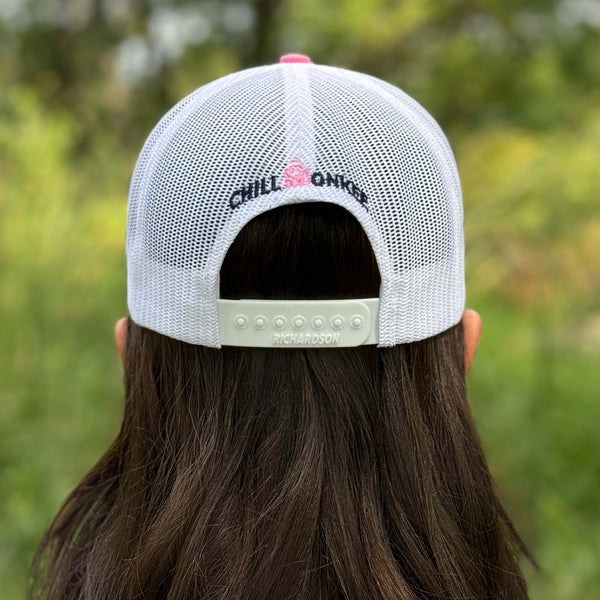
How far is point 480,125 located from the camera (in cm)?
667

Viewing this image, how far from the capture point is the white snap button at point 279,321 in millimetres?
1091

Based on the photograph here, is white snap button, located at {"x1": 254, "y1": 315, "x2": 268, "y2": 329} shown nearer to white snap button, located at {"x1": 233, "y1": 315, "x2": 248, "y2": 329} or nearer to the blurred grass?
white snap button, located at {"x1": 233, "y1": 315, "x2": 248, "y2": 329}

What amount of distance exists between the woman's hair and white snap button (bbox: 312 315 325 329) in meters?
0.04

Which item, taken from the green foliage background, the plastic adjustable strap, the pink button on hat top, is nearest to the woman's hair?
the plastic adjustable strap

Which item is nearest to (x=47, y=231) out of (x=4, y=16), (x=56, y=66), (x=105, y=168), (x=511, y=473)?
(x=105, y=168)

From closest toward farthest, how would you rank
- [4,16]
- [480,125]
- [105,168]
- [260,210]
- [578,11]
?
[260,210]
[105,168]
[578,11]
[480,125]
[4,16]

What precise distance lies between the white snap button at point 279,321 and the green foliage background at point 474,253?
6.28 ft

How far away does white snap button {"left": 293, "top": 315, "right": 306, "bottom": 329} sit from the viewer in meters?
1.09

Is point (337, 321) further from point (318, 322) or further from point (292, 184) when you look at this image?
point (292, 184)

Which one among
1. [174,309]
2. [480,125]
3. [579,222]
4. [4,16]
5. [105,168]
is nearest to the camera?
[174,309]

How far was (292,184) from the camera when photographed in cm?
105

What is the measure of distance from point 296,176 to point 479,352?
4095mm

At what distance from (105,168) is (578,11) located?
4.19 m

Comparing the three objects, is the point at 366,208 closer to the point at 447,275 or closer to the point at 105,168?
the point at 447,275
